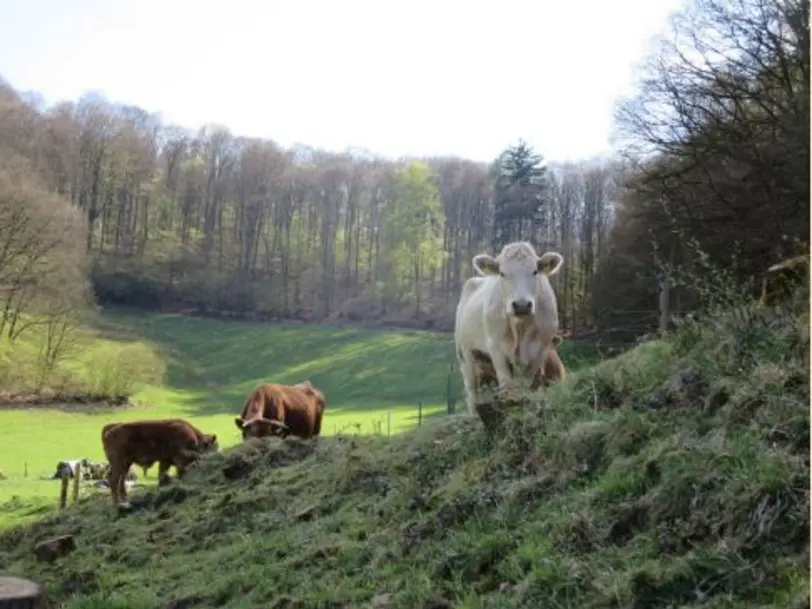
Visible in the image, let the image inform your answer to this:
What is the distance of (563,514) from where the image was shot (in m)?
5.00

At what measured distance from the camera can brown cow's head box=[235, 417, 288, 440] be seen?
13.8 meters

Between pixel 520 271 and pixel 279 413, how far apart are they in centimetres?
637

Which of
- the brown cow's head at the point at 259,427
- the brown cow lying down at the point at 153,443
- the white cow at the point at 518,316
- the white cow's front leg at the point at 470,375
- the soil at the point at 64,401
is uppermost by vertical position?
the white cow at the point at 518,316

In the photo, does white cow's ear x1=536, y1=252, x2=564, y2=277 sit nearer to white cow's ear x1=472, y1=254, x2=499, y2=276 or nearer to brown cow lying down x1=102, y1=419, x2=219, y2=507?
white cow's ear x1=472, y1=254, x2=499, y2=276

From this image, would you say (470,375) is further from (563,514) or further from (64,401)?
(64,401)

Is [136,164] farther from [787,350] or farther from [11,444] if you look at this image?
[787,350]

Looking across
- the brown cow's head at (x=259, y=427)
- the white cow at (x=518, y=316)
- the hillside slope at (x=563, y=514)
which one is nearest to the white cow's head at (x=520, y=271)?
the white cow at (x=518, y=316)

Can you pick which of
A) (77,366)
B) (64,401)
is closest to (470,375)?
(64,401)

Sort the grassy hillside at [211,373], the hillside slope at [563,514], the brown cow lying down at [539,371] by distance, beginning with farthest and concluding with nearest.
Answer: the grassy hillside at [211,373] → the brown cow lying down at [539,371] → the hillside slope at [563,514]

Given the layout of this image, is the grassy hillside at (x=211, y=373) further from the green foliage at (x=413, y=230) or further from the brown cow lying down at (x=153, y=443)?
the brown cow lying down at (x=153, y=443)

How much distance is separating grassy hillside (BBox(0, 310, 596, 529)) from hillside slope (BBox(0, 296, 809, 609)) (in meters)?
20.7

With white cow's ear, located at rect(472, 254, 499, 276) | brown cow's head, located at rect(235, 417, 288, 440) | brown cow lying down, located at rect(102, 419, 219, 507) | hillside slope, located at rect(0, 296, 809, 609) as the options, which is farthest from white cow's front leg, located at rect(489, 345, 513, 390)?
brown cow lying down, located at rect(102, 419, 219, 507)

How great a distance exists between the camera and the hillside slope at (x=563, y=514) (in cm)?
407

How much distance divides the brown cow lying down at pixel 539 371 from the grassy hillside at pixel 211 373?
61.8ft
